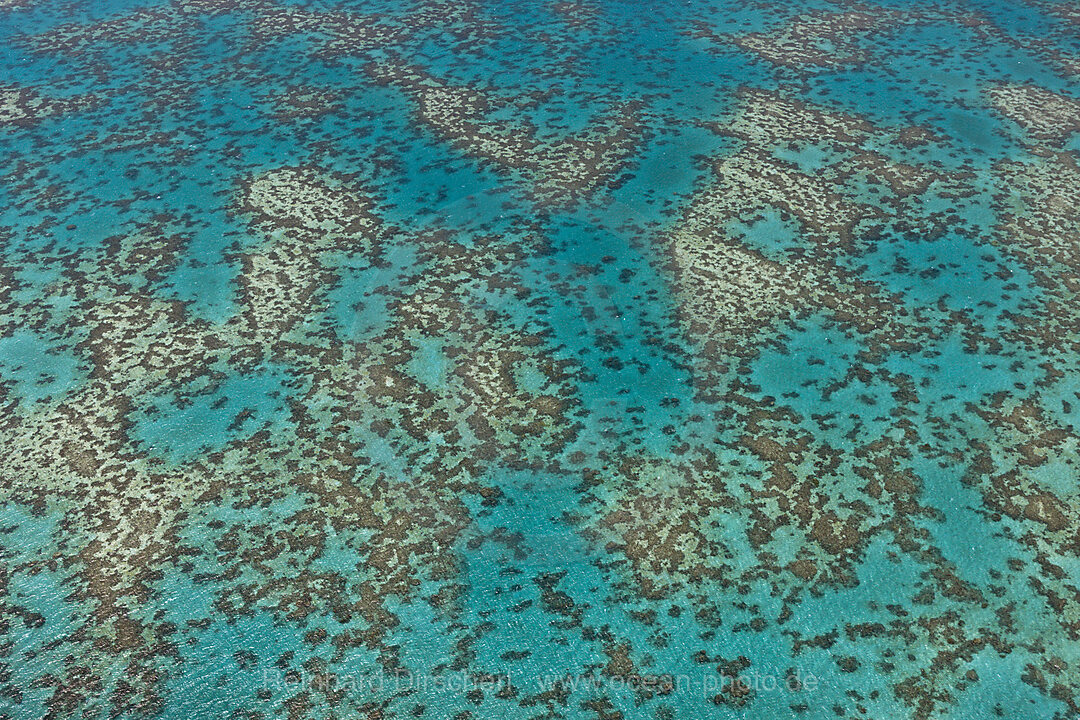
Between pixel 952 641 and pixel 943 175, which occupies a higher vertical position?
pixel 943 175

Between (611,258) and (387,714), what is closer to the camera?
(387,714)

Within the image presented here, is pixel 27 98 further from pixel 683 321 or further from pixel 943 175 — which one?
pixel 943 175

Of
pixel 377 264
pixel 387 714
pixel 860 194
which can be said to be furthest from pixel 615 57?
pixel 387 714

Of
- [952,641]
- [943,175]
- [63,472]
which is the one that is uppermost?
[943,175]

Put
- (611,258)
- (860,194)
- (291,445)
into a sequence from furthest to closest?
(860,194) < (611,258) < (291,445)

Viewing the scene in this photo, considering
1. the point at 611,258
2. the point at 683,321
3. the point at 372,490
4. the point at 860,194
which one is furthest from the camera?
the point at 860,194

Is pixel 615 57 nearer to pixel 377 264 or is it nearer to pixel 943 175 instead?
pixel 943 175

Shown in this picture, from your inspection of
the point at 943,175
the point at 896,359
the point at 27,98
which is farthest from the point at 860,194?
the point at 27,98
